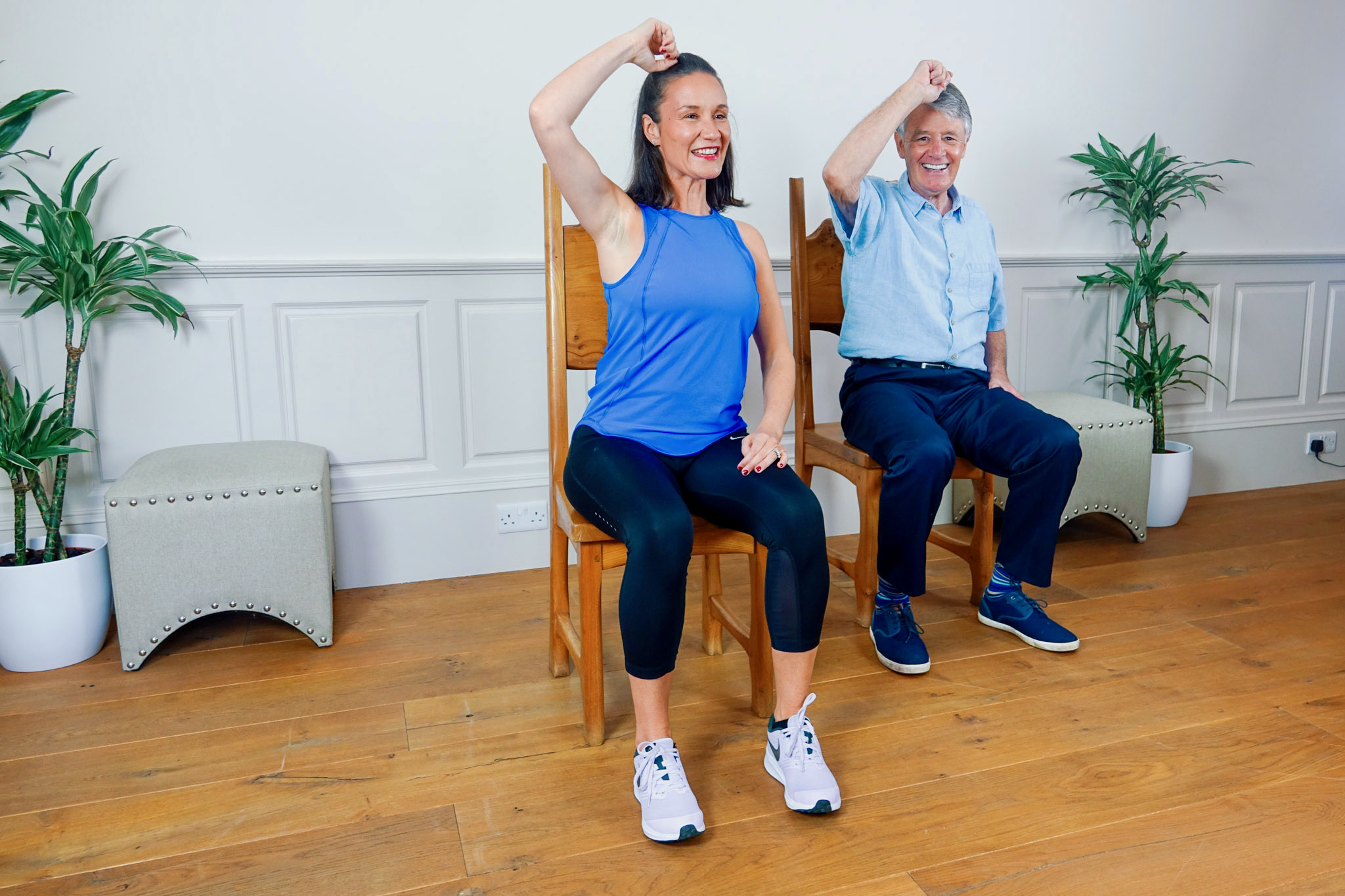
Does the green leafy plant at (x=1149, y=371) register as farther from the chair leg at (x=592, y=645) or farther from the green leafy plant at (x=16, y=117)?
the green leafy plant at (x=16, y=117)

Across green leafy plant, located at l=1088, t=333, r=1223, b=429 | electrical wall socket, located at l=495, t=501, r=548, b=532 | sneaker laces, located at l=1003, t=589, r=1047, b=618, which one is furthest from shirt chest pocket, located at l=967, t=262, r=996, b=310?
electrical wall socket, located at l=495, t=501, r=548, b=532

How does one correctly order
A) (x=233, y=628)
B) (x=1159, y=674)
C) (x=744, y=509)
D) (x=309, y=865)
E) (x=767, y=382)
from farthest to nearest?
(x=233, y=628) < (x=1159, y=674) < (x=767, y=382) < (x=744, y=509) < (x=309, y=865)

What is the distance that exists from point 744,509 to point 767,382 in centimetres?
35

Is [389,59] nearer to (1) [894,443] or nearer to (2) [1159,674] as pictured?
(1) [894,443]

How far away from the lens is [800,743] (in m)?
1.55

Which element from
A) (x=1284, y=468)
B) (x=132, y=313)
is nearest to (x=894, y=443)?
(x=132, y=313)

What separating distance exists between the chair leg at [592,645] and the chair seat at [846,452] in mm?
754

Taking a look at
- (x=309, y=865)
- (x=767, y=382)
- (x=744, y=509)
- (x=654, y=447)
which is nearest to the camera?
(x=309, y=865)

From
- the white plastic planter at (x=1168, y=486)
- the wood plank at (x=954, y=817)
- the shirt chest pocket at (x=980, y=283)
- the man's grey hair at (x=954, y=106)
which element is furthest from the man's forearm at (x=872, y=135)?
the white plastic planter at (x=1168, y=486)

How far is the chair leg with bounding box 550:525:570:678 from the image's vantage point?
1.96 meters

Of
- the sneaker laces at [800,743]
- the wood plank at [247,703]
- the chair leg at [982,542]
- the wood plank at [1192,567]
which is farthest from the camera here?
the wood plank at [1192,567]

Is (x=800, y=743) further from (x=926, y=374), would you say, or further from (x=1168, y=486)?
(x=1168, y=486)

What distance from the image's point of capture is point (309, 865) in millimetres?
1396

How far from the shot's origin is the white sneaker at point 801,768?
150cm
